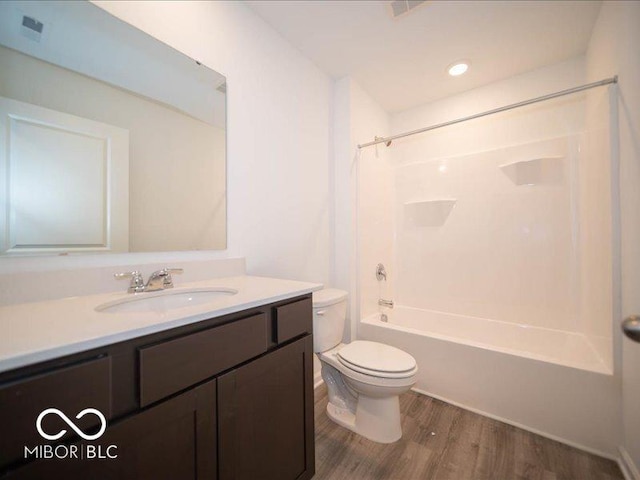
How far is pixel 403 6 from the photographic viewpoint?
4.78 ft

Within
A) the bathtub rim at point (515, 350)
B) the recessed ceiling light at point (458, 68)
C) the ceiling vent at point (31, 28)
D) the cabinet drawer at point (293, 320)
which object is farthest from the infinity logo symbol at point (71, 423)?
the recessed ceiling light at point (458, 68)

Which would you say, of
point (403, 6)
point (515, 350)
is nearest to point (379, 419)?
point (515, 350)

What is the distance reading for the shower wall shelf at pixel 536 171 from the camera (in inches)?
76.0

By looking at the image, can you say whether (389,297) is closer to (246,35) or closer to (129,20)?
(246,35)

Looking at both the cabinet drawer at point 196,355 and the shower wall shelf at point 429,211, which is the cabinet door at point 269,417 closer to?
the cabinet drawer at point 196,355

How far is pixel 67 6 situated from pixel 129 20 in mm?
192

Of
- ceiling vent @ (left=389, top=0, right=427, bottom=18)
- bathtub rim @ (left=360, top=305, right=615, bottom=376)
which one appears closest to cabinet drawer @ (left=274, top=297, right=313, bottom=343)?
bathtub rim @ (left=360, top=305, right=615, bottom=376)

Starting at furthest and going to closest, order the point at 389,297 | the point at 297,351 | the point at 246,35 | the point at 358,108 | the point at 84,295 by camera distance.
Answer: the point at 389,297, the point at 358,108, the point at 246,35, the point at 297,351, the point at 84,295

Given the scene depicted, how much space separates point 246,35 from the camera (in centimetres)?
150

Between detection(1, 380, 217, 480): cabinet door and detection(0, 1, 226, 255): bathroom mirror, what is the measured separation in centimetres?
68

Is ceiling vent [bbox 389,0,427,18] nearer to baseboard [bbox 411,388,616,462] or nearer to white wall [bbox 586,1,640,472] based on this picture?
white wall [bbox 586,1,640,472]

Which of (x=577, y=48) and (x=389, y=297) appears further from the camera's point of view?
(x=389, y=297)

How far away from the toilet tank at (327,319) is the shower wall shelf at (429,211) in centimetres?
130

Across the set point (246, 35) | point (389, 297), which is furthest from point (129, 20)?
point (389, 297)
